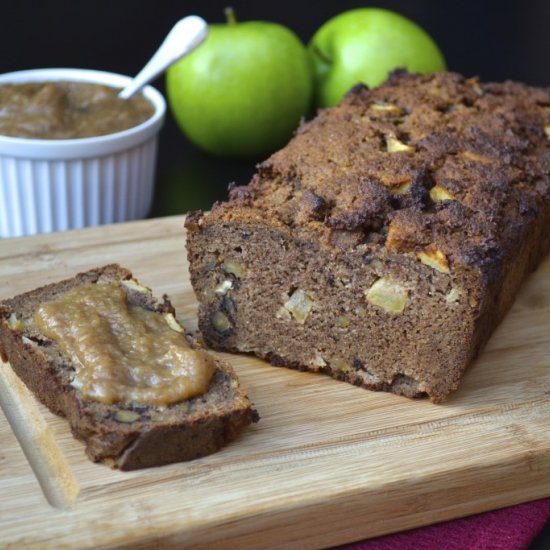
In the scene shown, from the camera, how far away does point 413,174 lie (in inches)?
138

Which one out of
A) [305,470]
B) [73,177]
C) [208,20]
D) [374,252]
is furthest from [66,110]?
[305,470]

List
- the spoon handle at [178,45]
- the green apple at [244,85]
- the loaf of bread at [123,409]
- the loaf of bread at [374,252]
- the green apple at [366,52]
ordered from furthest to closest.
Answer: the green apple at [366,52], the green apple at [244,85], the spoon handle at [178,45], the loaf of bread at [374,252], the loaf of bread at [123,409]

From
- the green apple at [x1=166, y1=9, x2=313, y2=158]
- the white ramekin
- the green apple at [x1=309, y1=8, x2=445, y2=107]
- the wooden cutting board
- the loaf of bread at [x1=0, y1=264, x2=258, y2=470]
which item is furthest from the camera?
the green apple at [x1=309, y1=8, x2=445, y2=107]

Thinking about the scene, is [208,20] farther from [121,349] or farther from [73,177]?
[121,349]

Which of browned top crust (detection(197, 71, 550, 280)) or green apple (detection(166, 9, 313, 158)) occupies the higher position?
browned top crust (detection(197, 71, 550, 280))

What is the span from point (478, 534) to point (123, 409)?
3.71 feet

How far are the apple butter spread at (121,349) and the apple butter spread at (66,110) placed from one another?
4.11 feet

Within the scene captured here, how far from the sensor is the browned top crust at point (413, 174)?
3285 millimetres

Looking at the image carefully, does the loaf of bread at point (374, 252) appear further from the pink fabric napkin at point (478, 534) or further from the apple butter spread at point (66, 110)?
the apple butter spread at point (66, 110)

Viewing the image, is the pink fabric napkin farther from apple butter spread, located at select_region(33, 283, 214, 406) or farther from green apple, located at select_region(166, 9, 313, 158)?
green apple, located at select_region(166, 9, 313, 158)

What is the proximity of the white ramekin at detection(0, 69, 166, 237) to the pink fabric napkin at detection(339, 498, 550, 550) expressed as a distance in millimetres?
2221

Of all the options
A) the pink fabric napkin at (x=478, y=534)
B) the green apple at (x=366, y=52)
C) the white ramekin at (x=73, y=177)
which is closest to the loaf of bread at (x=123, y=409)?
the pink fabric napkin at (x=478, y=534)

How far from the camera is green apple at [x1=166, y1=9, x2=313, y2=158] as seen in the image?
16.8 feet

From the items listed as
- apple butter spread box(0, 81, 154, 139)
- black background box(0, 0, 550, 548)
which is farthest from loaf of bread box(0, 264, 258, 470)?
black background box(0, 0, 550, 548)
